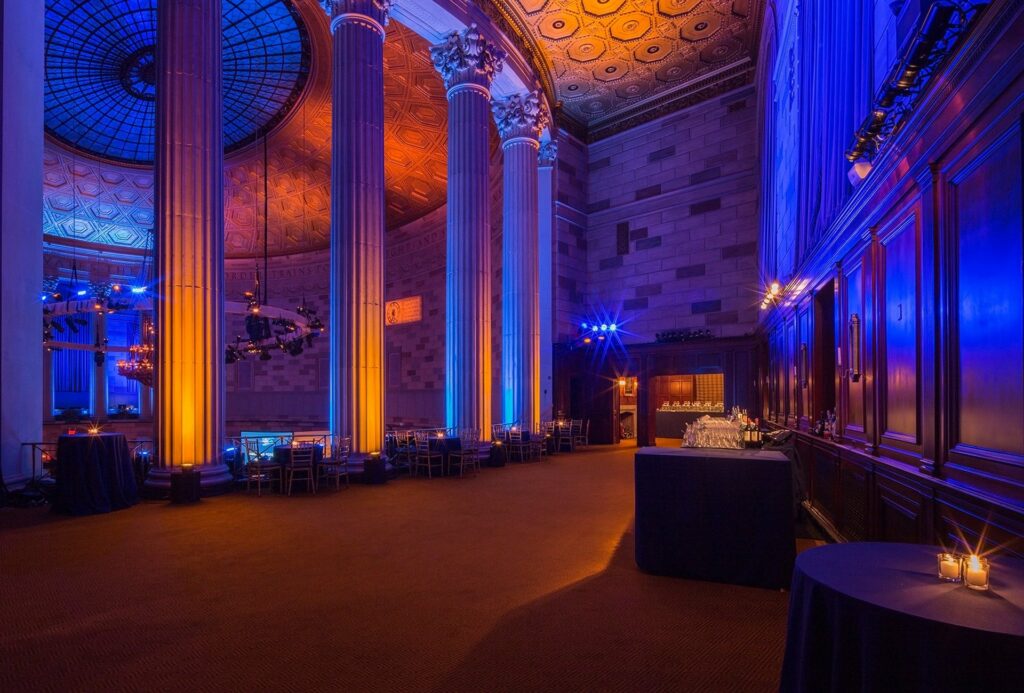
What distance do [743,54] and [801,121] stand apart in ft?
28.9

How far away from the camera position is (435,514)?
22.2ft

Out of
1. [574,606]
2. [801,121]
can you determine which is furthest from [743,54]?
[574,606]

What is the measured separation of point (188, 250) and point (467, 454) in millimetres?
5795

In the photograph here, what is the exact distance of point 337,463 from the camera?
28.0ft

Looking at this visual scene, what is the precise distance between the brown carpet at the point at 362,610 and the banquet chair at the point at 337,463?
A: 6.88 feet

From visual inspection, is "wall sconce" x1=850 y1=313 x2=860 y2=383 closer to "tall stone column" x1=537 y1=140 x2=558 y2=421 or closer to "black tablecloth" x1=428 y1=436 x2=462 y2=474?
"black tablecloth" x1=428 y1=436 x2=462 y2=474

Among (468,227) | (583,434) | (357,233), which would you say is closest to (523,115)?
(468,227)

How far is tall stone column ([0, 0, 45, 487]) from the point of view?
7.38m

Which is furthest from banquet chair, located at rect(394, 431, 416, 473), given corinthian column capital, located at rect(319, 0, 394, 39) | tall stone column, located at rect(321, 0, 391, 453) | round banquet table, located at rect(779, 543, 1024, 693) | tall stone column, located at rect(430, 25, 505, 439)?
round banquet table, located at rect(779, 543, 1024, 693)

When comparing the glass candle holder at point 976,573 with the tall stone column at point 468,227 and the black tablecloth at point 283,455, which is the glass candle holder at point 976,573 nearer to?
the black tablecloth at point 283,455

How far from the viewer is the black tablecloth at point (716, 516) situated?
159 inches

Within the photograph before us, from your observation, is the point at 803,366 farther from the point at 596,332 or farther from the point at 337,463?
the point at 596,332

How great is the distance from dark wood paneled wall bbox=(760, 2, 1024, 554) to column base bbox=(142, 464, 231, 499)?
7803 mm

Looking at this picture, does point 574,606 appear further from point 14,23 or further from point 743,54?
point 743,54
